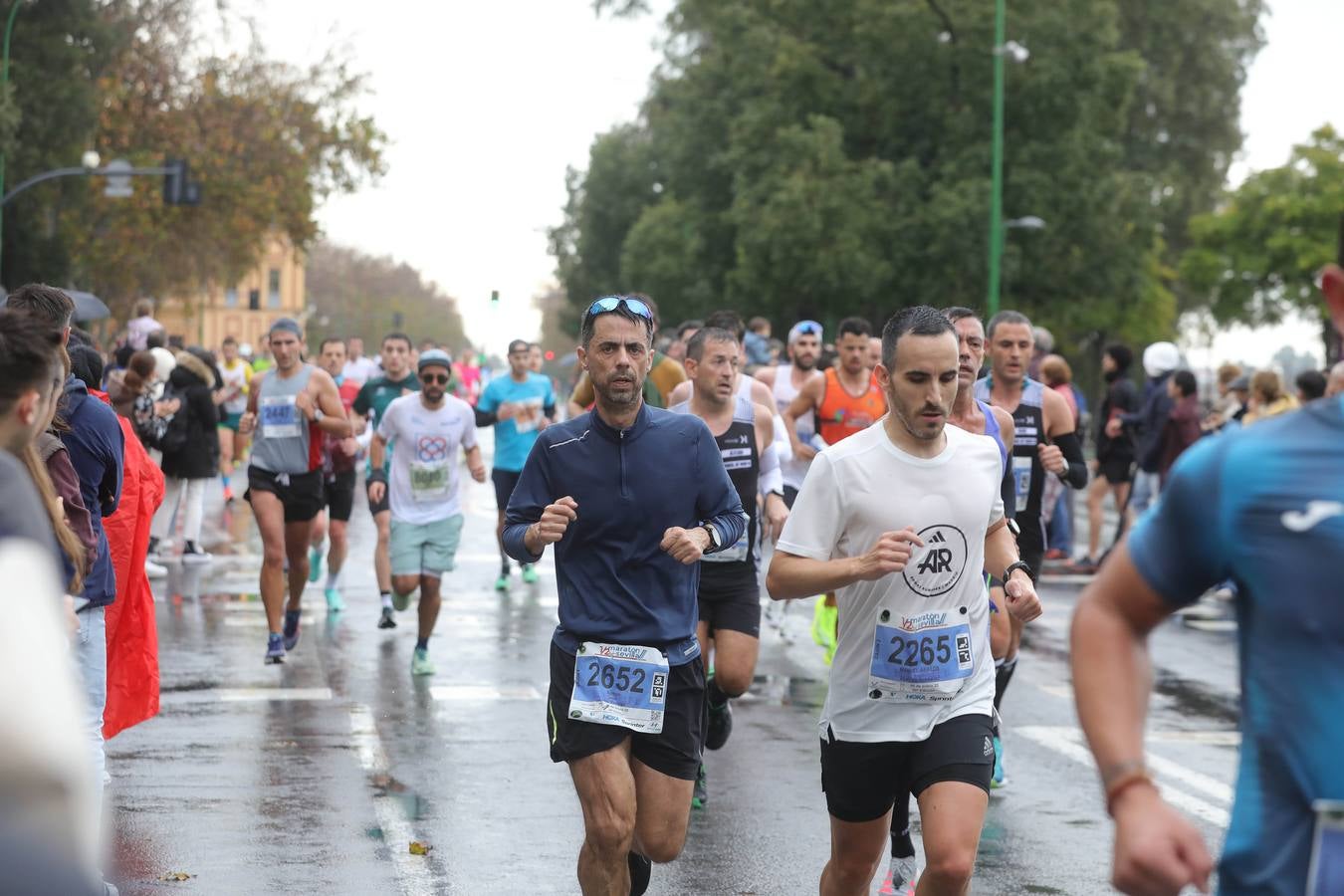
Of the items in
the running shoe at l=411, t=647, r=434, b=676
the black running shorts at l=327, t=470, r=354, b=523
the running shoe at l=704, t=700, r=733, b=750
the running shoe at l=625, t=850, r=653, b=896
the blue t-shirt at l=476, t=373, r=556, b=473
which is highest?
the blue t-shirt at l=476, t=373, r=556, b=473

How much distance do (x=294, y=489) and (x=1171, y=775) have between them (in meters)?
5.66

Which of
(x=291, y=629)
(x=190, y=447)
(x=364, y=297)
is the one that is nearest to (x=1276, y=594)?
(x=291, y=629)

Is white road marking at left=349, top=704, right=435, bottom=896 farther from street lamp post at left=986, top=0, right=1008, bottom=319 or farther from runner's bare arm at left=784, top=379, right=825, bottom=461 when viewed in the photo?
street lamp post at left=986, top=0, right=1008, bottom=319

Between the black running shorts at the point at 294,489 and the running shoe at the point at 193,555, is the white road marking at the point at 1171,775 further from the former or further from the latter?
the running shoe at the point at 193,555

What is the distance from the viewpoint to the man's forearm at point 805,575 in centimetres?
517

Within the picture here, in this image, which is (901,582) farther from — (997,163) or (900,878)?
(997,163)

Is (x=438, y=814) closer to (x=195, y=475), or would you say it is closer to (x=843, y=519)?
(x=843, y=519)

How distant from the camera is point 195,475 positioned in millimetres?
17578

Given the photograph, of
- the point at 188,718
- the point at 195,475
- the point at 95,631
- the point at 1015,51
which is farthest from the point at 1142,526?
the point at 1015,51

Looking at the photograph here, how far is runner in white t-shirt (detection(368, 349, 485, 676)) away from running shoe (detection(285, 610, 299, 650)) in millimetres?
689

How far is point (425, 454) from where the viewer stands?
39.9 ft

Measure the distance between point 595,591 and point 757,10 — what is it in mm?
39261

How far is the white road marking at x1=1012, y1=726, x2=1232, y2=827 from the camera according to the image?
27.1 feet

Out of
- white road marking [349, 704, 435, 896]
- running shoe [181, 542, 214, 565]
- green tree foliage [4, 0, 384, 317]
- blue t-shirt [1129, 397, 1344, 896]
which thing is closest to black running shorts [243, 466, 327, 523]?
white road marking [349, 704, 435, 896]
